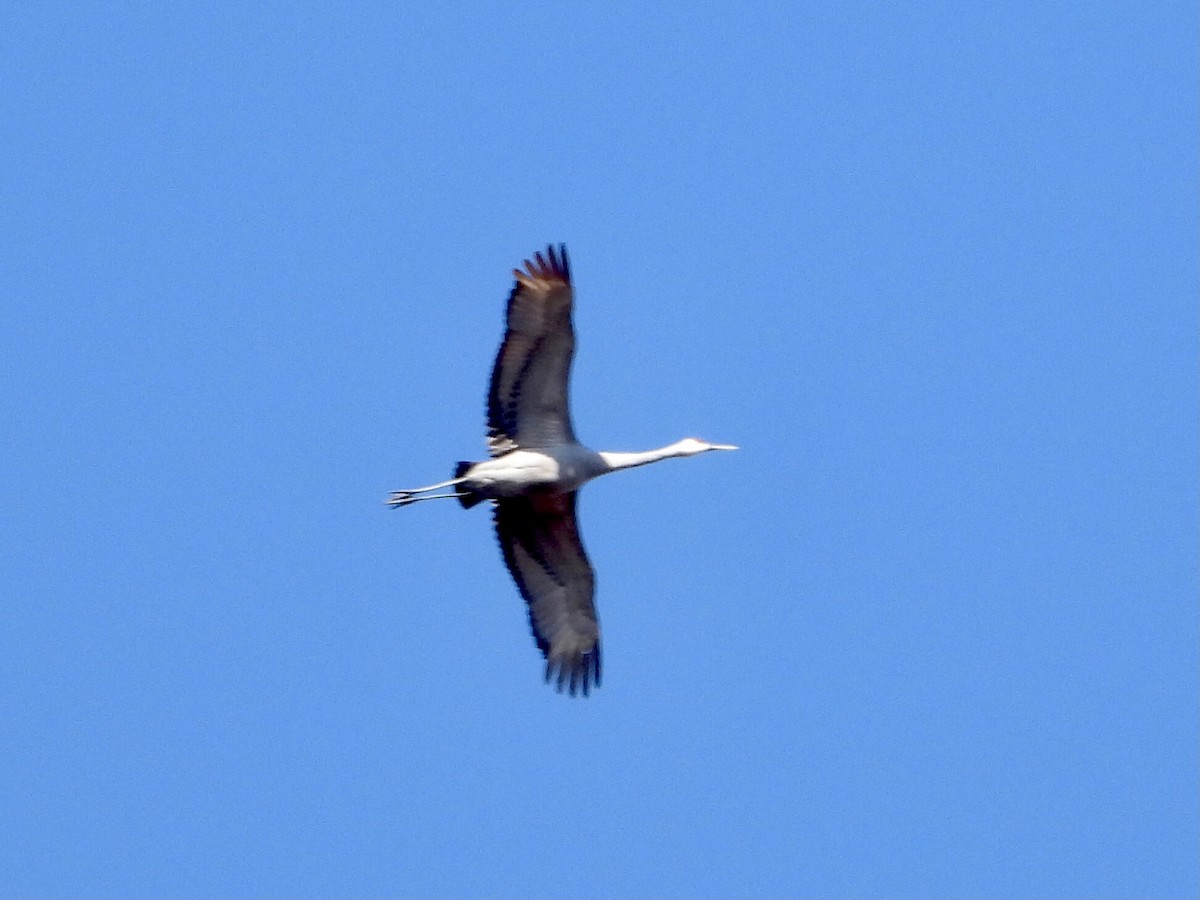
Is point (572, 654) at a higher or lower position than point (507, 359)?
lower

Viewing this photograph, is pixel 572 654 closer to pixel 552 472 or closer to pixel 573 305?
pixel 552 472

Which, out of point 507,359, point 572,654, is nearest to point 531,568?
point 572,654

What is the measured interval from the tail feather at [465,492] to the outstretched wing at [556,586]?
0.68m

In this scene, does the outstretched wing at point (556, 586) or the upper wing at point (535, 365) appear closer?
the upper wing at point (535, 365)

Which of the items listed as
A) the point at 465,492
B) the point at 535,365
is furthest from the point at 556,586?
the point at 535,365

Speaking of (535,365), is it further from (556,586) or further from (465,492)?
(556,586)

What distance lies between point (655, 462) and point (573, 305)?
109 inches

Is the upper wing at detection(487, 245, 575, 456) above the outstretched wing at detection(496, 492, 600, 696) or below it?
above

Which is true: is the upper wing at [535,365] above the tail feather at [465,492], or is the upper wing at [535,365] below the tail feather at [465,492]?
above

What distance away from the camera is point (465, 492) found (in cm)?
2938

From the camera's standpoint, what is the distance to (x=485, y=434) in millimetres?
29484

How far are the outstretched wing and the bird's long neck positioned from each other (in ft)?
3.40

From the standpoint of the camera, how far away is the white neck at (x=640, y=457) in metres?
29.6

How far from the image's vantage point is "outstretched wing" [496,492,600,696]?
3017 centimetres
